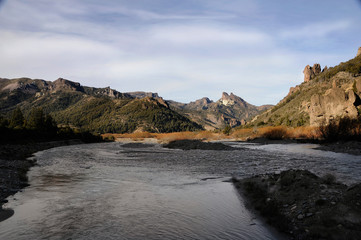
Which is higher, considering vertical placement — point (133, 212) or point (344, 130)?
point (344, 130)

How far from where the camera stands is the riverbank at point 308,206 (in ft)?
25.6

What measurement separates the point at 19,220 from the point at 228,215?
8827 millimetres

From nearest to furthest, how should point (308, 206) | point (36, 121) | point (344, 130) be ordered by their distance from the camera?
point (308, 206), point (344, 130), point (36, 121)

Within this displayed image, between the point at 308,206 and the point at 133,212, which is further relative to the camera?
the point at 133,212

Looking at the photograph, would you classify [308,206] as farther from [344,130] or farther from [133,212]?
[344,130]

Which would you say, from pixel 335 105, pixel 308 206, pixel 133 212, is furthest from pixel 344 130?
pixel 133 212

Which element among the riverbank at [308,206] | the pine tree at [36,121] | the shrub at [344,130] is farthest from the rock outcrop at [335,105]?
the pine tree at [36,121]

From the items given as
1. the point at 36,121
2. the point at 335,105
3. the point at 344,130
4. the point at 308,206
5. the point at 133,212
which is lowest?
the point at 133,212

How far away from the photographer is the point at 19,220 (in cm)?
999

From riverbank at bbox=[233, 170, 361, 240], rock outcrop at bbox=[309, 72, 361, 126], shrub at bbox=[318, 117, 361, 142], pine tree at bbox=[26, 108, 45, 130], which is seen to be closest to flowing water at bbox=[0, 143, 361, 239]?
riverbank at bbox=[233, 170, 361, 240]

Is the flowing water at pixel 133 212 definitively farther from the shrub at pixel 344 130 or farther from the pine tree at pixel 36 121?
the pine tree at pixel 36 121

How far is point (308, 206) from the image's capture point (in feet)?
32.2

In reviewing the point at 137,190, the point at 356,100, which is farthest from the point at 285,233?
the point at 356,100

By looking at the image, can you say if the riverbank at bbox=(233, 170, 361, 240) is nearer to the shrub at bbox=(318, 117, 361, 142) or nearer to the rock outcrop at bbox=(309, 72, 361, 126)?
the shrub at bbox=(318, 117, 361, 142)
